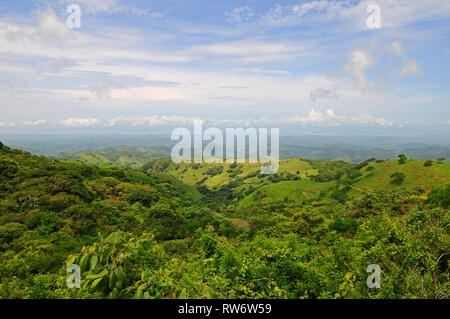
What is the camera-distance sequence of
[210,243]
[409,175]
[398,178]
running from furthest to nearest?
1. [409,175]
2. [398,178]
3. [210,243]

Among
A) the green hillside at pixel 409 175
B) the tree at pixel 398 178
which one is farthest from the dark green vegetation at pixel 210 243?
the tree at pixel 398 178

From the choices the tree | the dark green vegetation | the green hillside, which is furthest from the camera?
the tree

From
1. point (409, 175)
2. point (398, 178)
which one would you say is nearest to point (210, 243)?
point (398, 178)

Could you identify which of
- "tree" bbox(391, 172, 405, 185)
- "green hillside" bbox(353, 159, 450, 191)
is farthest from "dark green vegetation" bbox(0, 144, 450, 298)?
"tree" bbox(391, 172, 405, 185)

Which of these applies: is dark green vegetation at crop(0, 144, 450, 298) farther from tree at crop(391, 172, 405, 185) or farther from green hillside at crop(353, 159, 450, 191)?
tree at crop(391, 172, 405, 185)

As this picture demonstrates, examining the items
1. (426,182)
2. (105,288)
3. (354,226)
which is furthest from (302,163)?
(105,288)

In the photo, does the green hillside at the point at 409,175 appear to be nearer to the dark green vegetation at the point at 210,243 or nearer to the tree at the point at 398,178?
the dark green vegetation at the point at 210,243

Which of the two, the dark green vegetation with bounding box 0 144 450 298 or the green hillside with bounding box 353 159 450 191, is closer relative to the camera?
the dark green vegetation with bounding box 0 144 450 298

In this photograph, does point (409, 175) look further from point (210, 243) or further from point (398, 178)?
point (210, 243)
